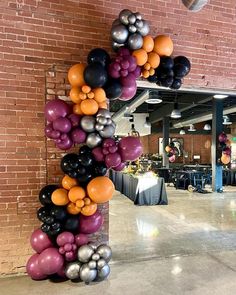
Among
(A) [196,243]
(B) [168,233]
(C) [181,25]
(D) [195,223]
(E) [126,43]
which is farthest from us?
(D) [195,223]

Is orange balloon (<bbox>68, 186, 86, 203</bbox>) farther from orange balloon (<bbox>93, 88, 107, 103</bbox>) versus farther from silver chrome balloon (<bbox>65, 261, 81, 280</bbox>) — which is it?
orange balloon (<bbox>93, 88, 107, 103</bbox>)

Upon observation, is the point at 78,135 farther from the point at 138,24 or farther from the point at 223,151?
the point at 223,151

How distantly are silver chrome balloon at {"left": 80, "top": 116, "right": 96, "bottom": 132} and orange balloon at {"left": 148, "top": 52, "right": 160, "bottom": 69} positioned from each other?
106cm

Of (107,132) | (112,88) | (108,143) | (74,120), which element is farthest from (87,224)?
(112,88)

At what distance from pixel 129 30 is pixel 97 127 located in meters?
1.20

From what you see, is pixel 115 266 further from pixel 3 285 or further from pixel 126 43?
pixel 126 43

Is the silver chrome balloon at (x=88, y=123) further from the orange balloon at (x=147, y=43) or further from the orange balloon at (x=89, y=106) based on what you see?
the orange balloon at (x=147, y=43)

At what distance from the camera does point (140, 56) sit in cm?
330

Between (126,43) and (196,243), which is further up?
Answer: (126,43)

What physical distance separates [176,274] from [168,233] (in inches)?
70.2

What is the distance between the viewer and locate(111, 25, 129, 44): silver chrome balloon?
3193mm

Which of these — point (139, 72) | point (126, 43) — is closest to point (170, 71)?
point (139, 72)

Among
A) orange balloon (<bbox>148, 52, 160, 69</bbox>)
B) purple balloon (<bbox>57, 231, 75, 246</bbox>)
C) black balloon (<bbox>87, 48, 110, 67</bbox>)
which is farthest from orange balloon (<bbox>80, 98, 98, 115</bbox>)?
purple balloon (<bbox>57, 231, 75, 246</bbox>)

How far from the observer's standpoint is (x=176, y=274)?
3.33 meters
